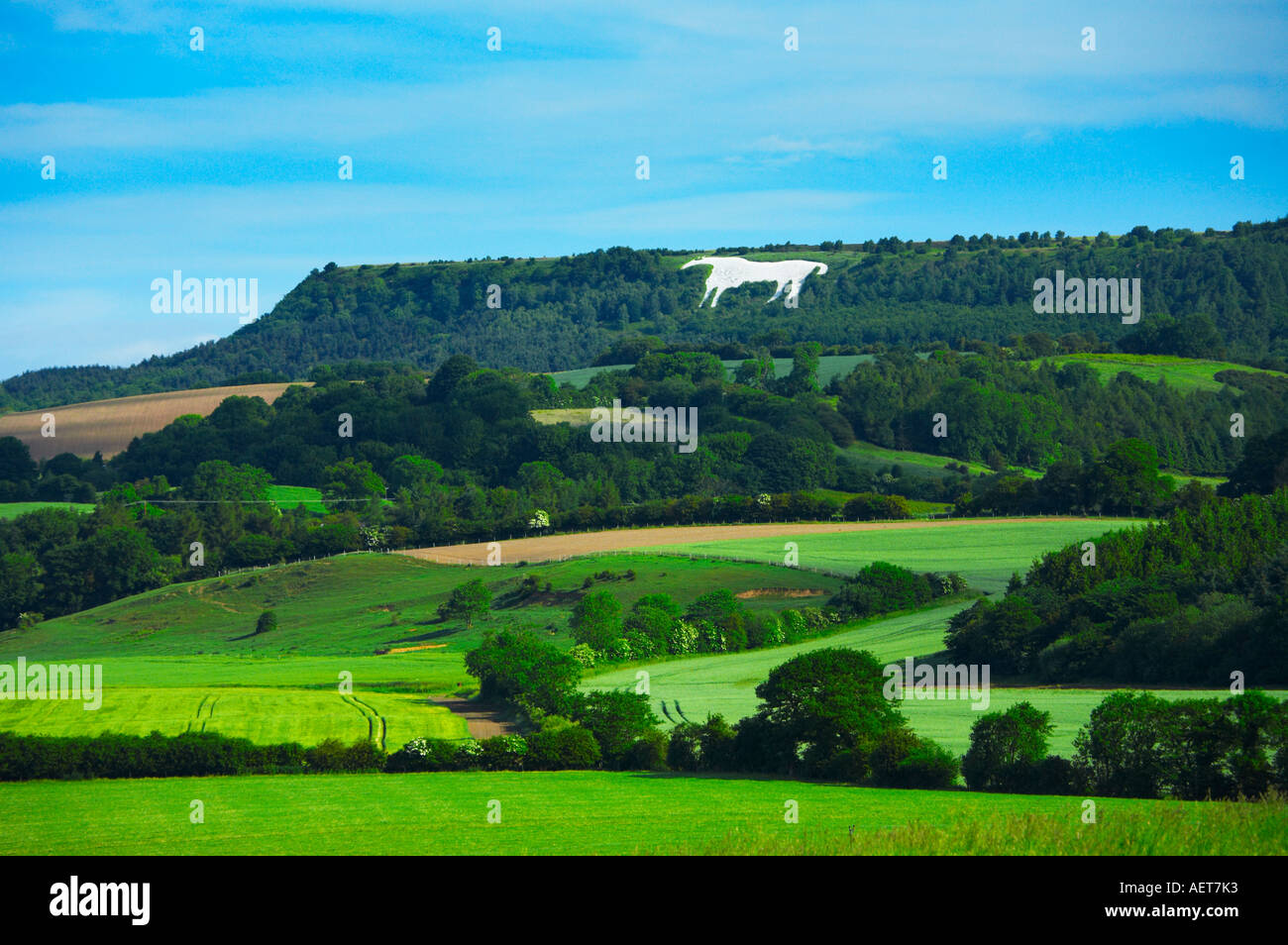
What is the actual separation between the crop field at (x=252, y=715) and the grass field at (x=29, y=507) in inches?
3312

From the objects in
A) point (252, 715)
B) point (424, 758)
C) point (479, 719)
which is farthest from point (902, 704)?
point (252, 715)

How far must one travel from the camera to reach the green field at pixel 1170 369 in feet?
604

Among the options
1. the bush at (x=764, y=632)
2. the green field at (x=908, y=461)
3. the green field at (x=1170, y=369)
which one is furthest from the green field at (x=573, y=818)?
the green field at (x=1170, y=369)

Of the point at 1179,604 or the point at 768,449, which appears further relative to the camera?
the point at 768,449

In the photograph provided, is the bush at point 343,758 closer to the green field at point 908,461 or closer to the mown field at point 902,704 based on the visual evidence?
the mown field at point 902,704

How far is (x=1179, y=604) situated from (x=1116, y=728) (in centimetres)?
3091

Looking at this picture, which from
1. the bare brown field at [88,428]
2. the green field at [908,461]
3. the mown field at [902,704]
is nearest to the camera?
the mown field at [902,704]

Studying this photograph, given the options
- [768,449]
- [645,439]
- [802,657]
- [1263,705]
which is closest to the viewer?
[1263,705]

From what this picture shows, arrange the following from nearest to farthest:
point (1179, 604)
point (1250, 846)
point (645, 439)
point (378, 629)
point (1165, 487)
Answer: point (1250, 846), point (1179, 604), point (378, 629), point (1165, 487), point (645, 439)

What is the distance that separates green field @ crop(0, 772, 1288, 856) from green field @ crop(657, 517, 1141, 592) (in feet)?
168

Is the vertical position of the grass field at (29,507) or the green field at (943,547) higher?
the grass field at (29,507)

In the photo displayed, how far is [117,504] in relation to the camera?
14038cm

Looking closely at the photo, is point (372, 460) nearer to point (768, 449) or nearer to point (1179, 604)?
point (768, 449)
